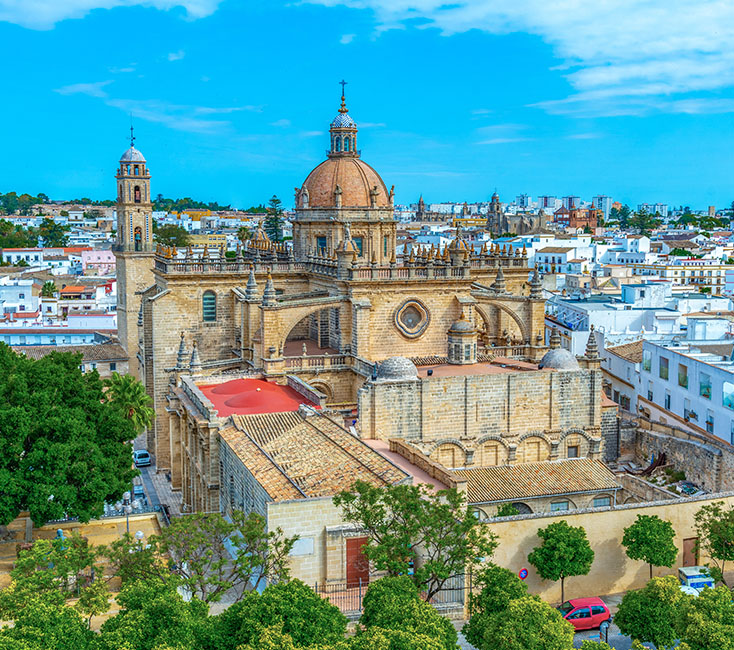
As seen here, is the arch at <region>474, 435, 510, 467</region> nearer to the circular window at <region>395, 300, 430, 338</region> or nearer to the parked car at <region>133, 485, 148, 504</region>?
the circular window at <region>395, 300, 430, 338</region>

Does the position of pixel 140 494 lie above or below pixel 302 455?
below

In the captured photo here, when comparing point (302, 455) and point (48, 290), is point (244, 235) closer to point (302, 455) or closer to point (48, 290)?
point (48, 290)

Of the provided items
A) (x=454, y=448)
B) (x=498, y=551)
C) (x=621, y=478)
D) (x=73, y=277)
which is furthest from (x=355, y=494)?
(x=73, y=277)

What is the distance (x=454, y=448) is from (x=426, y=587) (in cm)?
1157

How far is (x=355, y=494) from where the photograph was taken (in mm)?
24547

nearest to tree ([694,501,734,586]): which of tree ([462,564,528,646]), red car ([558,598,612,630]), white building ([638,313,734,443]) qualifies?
red car ([558,598,612,630])

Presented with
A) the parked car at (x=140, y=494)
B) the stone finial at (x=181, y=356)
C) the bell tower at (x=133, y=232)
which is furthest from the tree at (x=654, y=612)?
the bell tower at (x=133, y=232)

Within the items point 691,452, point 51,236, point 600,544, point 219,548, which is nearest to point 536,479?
point 600,544

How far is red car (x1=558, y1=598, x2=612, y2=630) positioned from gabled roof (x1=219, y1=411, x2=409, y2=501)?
224 inches

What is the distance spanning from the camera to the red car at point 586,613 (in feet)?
80.4

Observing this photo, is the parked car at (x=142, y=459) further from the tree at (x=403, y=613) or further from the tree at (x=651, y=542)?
the tree at (x=403, y=613)

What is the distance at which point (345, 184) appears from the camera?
152 ft

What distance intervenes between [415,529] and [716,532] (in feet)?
31.1

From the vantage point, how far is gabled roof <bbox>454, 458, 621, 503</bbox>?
31.4 metres
